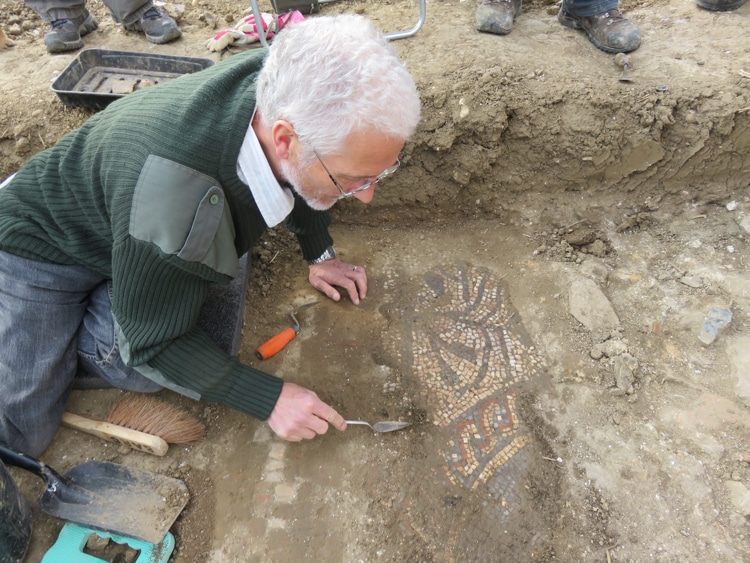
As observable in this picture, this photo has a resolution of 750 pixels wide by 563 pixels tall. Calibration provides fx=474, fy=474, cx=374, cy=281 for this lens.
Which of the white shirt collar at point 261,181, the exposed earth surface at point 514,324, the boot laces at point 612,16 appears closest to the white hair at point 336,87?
the white shirt collar at point 261,181

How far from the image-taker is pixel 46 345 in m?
1.95

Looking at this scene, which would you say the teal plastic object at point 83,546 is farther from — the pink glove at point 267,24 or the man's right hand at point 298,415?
the pink glove at point 267,24

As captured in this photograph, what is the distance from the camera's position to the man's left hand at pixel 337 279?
98.5 inches

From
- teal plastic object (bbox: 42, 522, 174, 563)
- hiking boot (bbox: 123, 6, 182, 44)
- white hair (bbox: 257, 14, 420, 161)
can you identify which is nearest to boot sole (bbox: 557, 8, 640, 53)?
white hair (bbox: 257, 14, 420, 161)

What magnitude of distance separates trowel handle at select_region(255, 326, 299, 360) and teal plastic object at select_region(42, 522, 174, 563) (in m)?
0.81

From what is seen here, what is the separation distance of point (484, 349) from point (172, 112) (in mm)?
1710

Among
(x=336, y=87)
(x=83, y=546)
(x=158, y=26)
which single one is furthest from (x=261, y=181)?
(x=158, y=26)

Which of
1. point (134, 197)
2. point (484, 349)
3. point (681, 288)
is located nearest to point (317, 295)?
point (484, 349)

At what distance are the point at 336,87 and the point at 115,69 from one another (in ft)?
8.87

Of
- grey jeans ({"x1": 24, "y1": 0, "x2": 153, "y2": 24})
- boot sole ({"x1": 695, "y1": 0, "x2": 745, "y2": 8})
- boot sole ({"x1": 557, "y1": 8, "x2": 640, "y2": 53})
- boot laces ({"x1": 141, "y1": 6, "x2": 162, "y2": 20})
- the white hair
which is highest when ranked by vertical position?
the white hair

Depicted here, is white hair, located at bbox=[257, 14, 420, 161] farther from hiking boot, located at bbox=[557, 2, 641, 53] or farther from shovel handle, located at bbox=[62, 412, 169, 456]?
hiking boot, located at bbox=[557, 2, 641, 53]

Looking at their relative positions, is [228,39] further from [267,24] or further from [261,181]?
[261,181]

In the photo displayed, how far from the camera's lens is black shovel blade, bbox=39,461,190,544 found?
5.83 ft

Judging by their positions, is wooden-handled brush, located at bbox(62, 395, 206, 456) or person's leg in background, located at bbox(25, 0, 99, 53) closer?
wooden-handled brush, located at bbox(62, 395, 206, 456)
